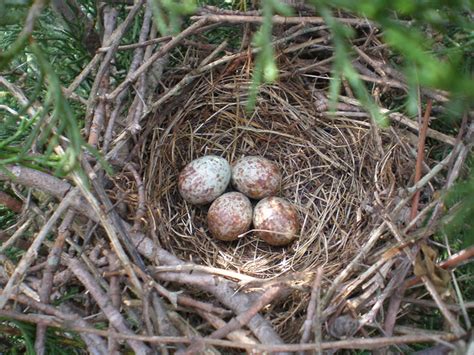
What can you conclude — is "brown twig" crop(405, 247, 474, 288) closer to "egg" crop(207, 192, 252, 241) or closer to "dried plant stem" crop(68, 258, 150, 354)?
"dried plant stem" crop(68, 258, 150, 354)

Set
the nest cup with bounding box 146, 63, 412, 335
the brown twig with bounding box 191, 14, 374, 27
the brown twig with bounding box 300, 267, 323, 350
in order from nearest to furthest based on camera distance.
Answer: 1. the brown twig with bounding box 300, 267, 323, 350
2. the brown twig with bounding box 191, 14, 374, 27
3. the nest cup with bounding box 146, 63, 412, 335

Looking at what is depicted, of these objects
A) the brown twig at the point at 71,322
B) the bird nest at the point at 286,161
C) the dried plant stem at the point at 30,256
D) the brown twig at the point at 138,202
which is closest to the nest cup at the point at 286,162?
the bird nest at the point at 286,161

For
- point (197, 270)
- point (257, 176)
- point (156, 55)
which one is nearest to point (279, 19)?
point (156, 55)

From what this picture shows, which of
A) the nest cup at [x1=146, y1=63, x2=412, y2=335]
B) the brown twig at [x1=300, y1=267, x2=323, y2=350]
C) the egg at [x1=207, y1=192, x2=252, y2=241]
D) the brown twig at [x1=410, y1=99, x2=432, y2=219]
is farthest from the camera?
the egg at [x1=207, y1=192, x2=252, y2=241]

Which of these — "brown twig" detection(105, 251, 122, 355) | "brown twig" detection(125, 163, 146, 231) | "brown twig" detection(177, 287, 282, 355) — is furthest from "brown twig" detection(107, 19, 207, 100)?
"brown twig" detection(177, 287, 282, 355)

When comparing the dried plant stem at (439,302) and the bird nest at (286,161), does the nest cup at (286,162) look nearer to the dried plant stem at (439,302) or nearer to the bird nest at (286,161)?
the bird nest at (286,161)

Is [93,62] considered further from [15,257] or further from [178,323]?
[178,323]

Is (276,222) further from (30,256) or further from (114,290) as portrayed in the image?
(30,256)
